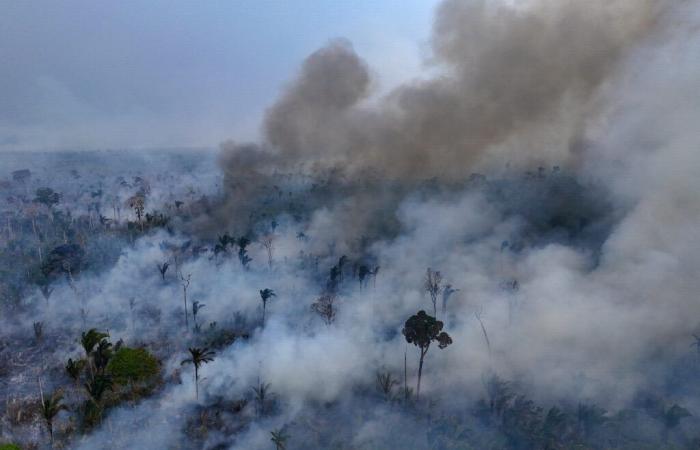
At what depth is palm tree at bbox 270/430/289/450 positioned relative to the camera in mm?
43656

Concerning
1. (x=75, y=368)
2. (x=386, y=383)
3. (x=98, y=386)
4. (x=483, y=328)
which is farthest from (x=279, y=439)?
(x=483, y=328)

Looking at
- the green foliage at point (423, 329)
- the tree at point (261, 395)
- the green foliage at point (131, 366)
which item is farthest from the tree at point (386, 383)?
the green foliage at point (131, 366)

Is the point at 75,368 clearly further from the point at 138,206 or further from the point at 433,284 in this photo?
the point at 138,206

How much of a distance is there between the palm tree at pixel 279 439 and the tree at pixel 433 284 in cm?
2569

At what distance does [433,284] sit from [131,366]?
39.1m

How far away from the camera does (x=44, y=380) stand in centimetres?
5603

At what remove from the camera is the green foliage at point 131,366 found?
173 ft

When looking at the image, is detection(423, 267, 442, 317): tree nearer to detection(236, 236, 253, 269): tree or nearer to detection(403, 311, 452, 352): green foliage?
detection(403, 311, 452, 352): green foliage

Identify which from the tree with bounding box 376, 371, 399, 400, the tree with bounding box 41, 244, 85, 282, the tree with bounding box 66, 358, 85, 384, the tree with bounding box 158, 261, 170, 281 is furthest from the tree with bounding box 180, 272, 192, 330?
the tree with bounding box 376, 371, 399, 400

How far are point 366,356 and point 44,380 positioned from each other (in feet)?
121

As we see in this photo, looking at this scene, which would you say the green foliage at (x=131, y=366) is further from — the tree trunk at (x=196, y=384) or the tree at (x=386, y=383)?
the tree at (x=386, y=383)

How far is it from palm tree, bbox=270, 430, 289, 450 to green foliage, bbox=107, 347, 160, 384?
57.1 ft

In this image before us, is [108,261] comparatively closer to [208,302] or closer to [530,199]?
[208,302]

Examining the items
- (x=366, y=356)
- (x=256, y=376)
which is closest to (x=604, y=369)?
(x=366, y=356)
